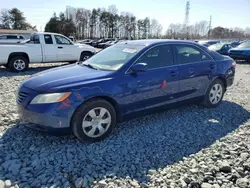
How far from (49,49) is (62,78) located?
780cm

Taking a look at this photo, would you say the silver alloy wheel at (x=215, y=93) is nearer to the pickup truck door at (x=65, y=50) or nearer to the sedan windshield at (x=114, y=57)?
the sedan windshield at (x=114, y=57)

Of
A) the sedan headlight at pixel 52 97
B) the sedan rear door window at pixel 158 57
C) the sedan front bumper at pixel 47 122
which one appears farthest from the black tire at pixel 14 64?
the sedan rear door window at pixel 158 57

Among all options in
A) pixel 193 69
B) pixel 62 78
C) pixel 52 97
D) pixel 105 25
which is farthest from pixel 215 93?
pixel 105 25

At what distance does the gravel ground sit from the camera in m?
2.73

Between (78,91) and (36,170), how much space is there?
1175 mm

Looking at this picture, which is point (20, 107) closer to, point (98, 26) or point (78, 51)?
point (78, 51)

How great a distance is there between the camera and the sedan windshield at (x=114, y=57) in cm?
400

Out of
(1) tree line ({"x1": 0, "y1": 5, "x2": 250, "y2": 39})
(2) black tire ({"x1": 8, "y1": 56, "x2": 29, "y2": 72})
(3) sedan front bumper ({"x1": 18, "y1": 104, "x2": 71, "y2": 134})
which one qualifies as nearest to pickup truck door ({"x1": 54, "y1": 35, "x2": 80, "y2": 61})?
(2) black tire ({"x1": 8, "y1": 56, "x2": 29, "y2": 72})

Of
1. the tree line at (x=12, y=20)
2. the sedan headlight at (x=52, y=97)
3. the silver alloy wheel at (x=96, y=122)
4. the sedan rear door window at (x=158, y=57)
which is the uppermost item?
the tree line at (x=12, y=20)

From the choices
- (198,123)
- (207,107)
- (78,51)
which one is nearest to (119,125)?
(198,123)

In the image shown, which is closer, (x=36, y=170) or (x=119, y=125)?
(x=36, y=170)

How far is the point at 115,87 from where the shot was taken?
3.62 meters

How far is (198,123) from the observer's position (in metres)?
4.45

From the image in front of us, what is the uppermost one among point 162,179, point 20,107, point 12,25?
point 12,25
